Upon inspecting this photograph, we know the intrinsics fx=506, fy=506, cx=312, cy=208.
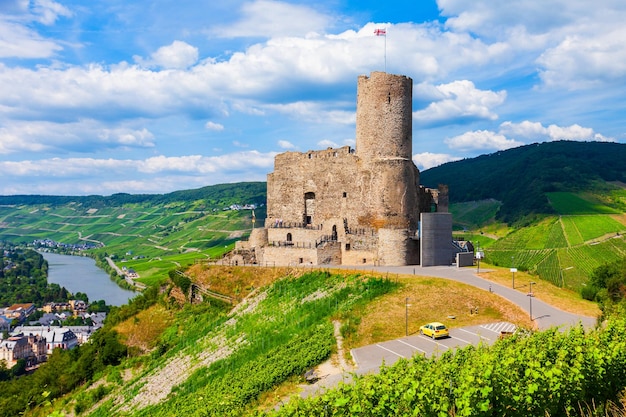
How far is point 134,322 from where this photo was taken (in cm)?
4394

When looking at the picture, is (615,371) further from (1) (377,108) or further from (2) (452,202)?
(2) (452,202)

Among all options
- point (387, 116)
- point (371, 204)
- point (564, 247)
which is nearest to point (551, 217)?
point (564, 247)

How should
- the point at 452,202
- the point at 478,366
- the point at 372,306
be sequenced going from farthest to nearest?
the point at 452,202 < the point at 372,306 < the point at 478,366

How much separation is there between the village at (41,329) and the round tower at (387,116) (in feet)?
231

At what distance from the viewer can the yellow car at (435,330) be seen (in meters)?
27.0

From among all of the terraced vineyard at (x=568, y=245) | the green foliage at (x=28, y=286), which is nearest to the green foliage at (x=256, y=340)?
the terraced vineyard at (x=568, y=245)

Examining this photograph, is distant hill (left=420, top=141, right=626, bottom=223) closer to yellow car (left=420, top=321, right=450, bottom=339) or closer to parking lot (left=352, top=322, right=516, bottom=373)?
parking lot (left=352, top=322, right=516, bottom=373)

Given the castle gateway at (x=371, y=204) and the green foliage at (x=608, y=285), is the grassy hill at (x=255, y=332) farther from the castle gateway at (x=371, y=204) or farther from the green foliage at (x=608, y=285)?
the green foliage at (x=608, y=285)

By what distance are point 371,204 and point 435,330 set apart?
2058 cm

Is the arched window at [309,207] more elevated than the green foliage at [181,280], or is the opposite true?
the arched window at [309,207]

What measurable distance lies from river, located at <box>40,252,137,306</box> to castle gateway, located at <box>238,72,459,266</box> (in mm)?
80216

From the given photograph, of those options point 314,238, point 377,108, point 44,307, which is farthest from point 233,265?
point 44,307

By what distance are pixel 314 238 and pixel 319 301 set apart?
1416cm

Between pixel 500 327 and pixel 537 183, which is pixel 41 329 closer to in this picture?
pixel 500 327
